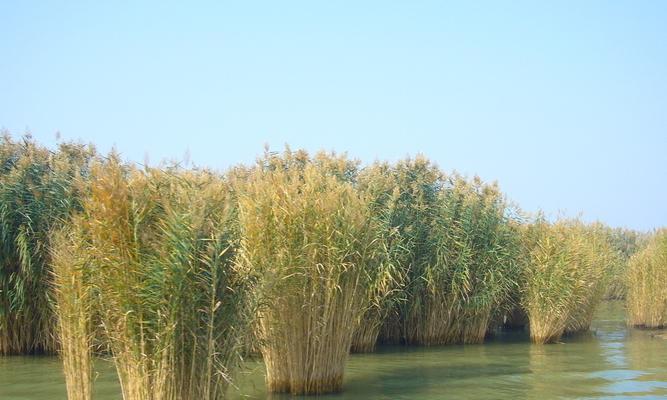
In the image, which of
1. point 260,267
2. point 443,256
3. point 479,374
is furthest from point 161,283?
point 443,256

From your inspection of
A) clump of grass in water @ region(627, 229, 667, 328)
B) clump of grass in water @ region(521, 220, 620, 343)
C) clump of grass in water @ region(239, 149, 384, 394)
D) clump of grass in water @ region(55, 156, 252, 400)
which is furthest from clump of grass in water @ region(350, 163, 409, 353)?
clump of grass in water @ region(627, 229, 667, 328)

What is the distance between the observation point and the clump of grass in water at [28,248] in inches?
669

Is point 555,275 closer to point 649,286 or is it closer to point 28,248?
point 649,286

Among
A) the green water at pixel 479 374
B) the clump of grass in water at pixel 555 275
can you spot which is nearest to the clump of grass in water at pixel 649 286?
the clump of grass in water at pixel 555 275

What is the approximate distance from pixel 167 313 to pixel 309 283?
3859 mm

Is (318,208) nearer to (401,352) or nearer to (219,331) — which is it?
(219,331)

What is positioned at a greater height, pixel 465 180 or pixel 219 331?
pixel 465 180

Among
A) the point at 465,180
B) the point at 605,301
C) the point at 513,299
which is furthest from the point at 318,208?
the point at 605,301

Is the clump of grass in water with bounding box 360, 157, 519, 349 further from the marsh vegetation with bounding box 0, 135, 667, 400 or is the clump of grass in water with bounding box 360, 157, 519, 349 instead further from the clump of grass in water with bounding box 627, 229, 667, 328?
the clump of grass in water with bounding box 627, 229, 667, 328

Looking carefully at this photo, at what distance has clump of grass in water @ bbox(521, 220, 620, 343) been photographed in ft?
67.9

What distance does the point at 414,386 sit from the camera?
47.9 ft

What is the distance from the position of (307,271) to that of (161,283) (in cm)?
376

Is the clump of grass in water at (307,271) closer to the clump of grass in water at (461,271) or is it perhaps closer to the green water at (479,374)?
the green water at (479,374)

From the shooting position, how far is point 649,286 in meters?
24.9
